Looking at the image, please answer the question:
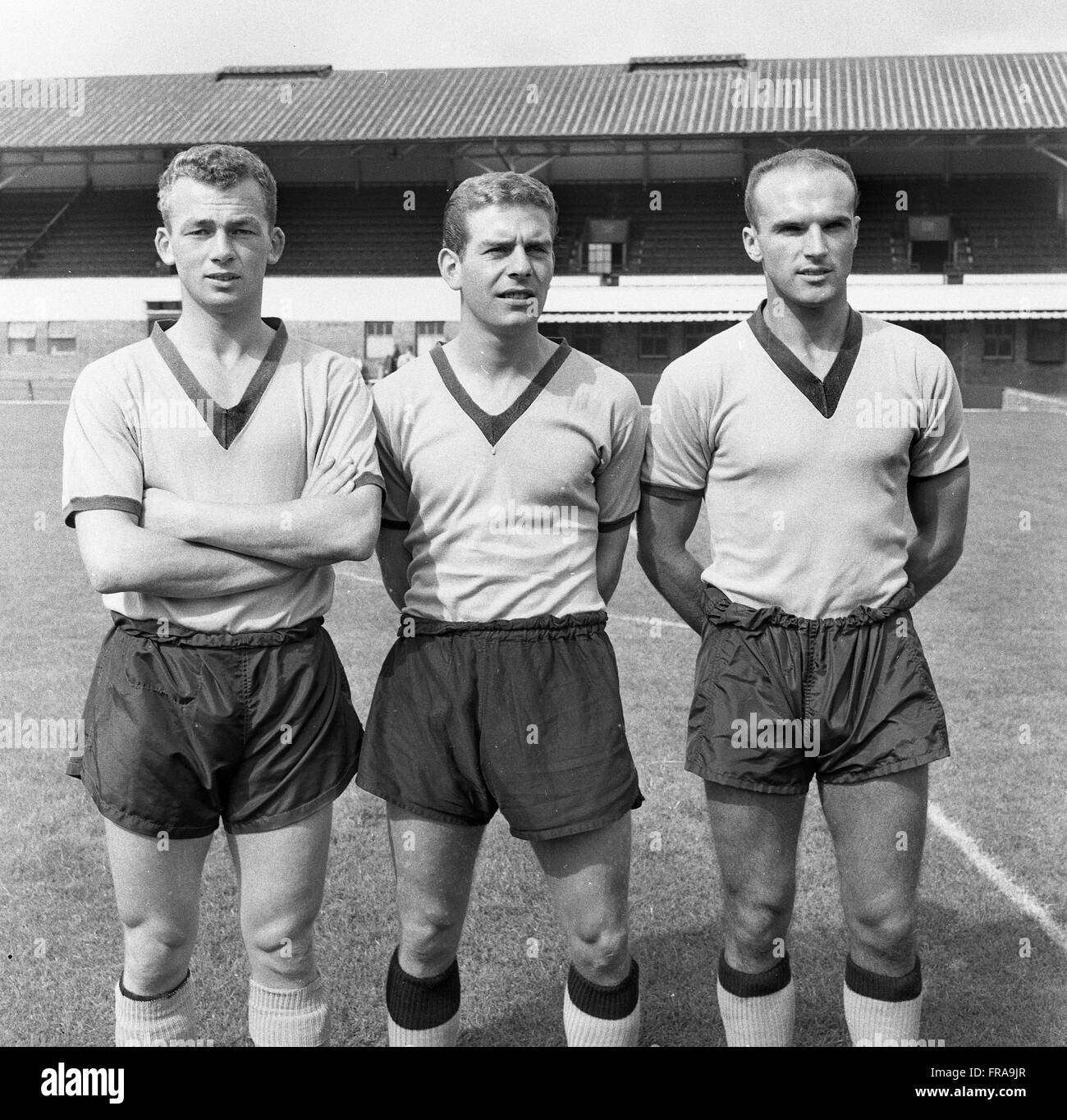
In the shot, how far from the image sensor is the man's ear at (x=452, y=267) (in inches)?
111

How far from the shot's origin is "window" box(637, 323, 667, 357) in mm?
29672

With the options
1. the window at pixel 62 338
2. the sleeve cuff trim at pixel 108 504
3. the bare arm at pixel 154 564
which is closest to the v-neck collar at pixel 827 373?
the bare arm at pixel 154 564

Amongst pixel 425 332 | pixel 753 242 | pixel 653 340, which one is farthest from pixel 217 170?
pixel 653 340

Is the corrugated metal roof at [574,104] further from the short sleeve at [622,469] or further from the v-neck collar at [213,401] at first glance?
the v-neck collar at [213,401]

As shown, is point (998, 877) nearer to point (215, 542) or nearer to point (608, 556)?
point (608, 556)

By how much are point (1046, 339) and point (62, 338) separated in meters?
22.9

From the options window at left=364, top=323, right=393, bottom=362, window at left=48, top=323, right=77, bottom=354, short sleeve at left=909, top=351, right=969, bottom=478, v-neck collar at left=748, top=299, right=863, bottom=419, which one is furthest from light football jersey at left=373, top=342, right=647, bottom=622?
window at left=48, top=323, right=77, bottom=354

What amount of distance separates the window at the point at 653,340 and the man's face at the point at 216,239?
1081 inches

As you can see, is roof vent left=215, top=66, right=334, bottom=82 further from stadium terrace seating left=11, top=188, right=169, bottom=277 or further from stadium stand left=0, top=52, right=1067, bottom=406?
stadium terrace seating left=11, top=188, right=169, bottom=277

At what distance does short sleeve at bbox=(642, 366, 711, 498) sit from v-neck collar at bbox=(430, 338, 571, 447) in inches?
10.2

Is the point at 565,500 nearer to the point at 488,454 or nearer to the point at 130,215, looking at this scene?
the point at 488,454

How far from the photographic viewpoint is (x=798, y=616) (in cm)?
279

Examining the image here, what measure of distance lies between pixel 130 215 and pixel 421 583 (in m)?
31.4

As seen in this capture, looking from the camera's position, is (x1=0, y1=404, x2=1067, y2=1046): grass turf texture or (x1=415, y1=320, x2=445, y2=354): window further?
(x1=415, y1=320, x2=445, y2=354): window
